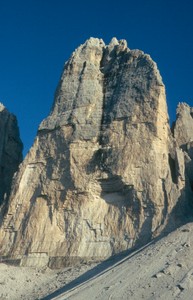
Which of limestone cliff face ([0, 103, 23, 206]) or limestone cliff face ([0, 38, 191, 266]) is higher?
limestone cliff face ([0, 103, 23, 206])

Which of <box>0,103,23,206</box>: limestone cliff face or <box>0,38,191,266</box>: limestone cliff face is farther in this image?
<box>0,103,23,206</box>: limestone cliff face

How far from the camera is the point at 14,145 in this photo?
4828cm

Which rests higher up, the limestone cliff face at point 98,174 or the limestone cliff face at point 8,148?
the limestone cliff face at point 8,148

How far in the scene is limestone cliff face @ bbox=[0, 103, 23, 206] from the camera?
4594 cm

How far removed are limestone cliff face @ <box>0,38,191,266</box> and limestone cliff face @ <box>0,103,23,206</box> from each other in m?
8.21

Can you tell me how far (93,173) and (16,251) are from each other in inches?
272

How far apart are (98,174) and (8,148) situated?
48.1ft

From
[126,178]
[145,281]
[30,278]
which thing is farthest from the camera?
Answer: [126,178]

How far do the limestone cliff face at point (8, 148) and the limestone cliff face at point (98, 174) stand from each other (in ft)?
26.9

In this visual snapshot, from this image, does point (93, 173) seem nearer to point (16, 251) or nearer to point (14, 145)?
point (16, 251)

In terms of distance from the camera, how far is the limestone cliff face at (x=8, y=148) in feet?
151

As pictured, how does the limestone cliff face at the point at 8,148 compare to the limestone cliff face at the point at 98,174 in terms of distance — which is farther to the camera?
the limestone cliff face at the point at 8,148

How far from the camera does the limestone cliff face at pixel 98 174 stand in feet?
109

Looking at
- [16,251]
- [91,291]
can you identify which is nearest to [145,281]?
[91,291]
